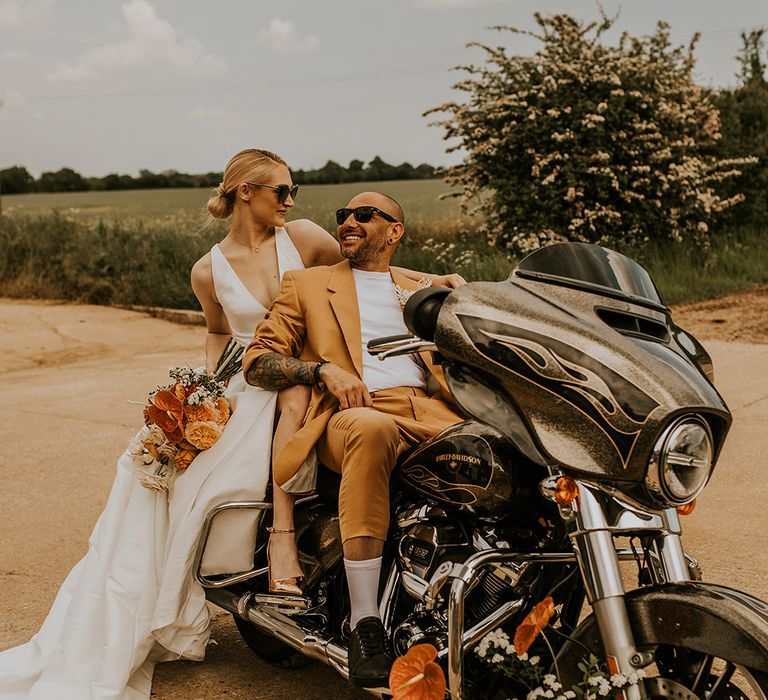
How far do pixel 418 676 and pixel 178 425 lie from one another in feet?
4.20

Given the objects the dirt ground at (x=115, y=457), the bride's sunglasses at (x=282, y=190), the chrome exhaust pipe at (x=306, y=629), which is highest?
the bride's sunglasses at (x=282, y=190)

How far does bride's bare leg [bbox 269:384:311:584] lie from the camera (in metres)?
3.24

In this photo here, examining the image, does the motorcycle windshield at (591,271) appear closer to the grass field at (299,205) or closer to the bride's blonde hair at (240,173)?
the bride's blonde hair at (240,173)

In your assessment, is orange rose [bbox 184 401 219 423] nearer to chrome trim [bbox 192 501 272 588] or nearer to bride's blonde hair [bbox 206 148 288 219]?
chrome trim [bbox 192 501 272 588]

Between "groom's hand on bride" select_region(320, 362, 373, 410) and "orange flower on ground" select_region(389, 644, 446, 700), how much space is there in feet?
2.58

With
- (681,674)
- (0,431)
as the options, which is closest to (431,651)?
(681,674)

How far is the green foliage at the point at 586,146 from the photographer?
1327cm

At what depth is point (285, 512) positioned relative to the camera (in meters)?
3.25

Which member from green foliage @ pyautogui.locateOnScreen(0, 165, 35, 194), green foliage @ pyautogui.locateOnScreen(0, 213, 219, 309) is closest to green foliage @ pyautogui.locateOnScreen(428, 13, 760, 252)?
green foliage @ pyautogui.locateOnScreen(0, 213, 219, 309)

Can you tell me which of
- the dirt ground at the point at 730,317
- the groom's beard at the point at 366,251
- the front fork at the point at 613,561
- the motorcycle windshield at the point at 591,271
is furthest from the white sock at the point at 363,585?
the dirt ground at the point at 730,317

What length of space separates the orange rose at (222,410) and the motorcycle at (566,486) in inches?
29.4

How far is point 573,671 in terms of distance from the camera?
2.50 m

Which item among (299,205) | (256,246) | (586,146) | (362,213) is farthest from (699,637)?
(299,205)

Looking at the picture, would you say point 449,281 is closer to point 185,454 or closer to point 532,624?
point 185,454
